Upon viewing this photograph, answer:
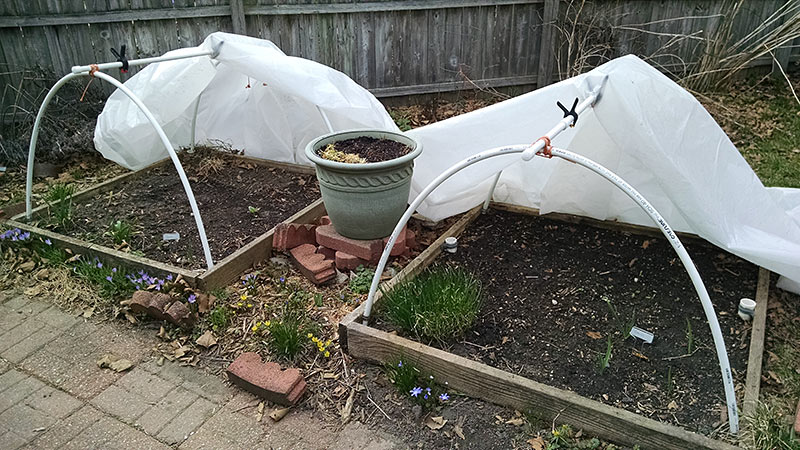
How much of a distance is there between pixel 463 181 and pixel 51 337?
7.79 feet

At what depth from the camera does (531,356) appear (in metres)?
2.44

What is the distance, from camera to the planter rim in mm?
2932

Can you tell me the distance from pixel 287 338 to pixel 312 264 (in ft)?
2.14

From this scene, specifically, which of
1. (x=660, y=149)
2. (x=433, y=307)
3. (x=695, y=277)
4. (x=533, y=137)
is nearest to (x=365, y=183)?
(x=433, y=307)

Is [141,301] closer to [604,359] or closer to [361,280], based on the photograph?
[361,280]

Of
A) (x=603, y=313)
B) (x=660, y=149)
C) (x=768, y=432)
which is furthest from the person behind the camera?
(x=603, y=313)

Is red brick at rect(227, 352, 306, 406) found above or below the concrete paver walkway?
above

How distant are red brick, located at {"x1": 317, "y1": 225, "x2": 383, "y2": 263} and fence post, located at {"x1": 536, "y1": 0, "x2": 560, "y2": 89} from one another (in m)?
4.18

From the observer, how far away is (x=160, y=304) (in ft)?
9.25

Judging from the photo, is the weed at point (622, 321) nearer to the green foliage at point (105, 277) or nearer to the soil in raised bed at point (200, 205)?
the soil in raised bed at point (200, 205)

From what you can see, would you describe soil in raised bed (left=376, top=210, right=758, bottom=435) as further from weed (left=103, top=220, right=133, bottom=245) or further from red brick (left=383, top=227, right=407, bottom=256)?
weed (left=103, top=220, right=133, bottom=245)

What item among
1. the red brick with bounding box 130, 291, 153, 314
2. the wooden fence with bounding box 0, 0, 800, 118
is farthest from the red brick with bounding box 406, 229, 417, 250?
the wooden fence with bounding box 0, 0, 800, 118

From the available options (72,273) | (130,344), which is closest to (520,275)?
(130,344)

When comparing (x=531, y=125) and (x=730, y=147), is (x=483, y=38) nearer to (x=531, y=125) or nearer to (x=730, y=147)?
(x=531, y=125)
